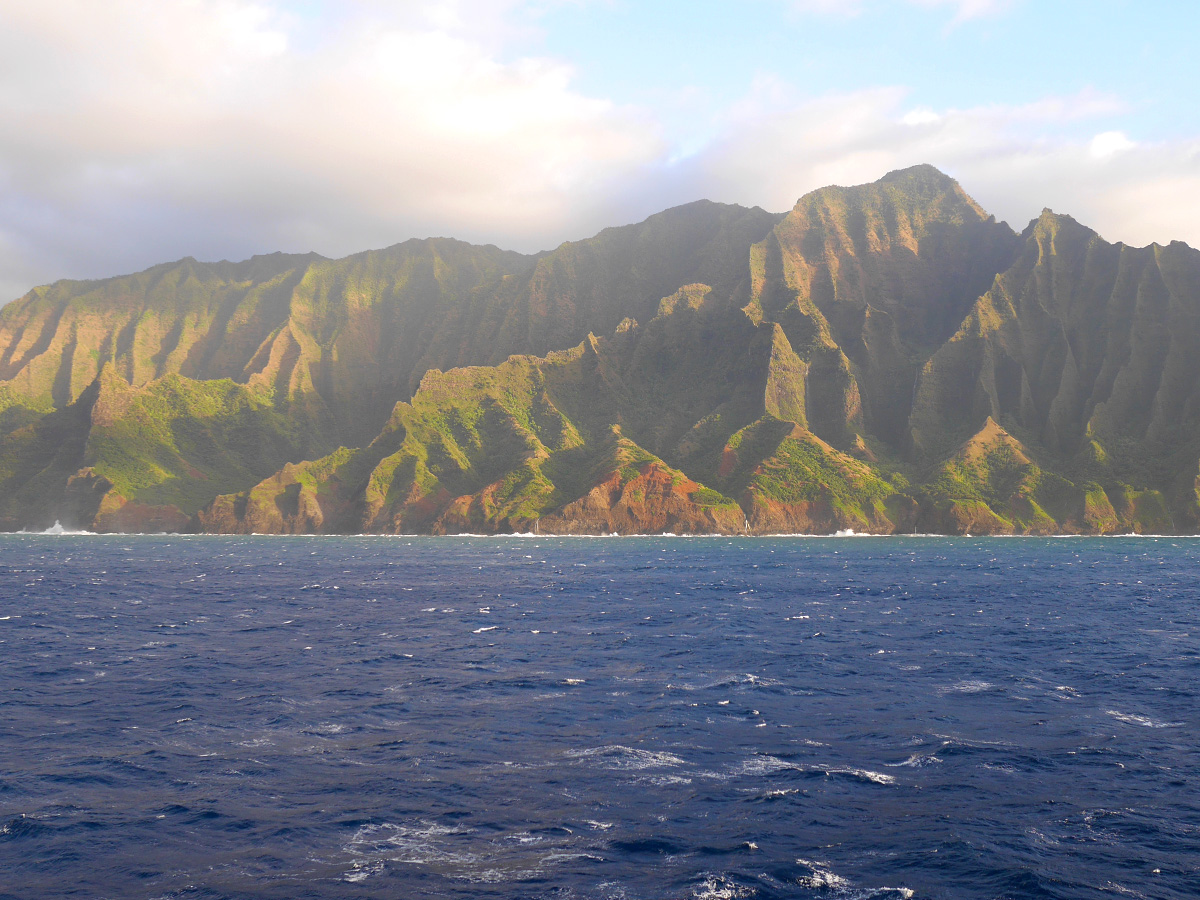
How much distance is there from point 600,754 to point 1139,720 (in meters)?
27.0

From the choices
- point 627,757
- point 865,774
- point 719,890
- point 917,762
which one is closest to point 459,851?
point 719,890

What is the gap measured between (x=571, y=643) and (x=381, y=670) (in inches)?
620

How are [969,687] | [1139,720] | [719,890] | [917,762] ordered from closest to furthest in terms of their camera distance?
[719,890]
[917,762]
[1139,720]
[969,687]

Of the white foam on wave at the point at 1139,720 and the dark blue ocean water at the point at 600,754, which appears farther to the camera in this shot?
the white foam on wave at the point at 1139,720

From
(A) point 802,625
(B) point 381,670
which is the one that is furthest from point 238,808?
(A) point 802,625

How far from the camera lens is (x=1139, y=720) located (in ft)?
136

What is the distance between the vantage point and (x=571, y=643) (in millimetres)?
64375

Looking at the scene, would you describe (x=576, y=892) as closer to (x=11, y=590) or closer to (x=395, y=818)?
(x=395, y=818)

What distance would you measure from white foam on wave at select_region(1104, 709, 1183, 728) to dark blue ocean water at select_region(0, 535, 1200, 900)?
0.92 feet

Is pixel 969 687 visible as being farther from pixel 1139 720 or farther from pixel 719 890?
pixel 719 890

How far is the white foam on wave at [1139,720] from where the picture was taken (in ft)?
133

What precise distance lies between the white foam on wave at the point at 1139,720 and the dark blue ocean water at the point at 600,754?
281mm

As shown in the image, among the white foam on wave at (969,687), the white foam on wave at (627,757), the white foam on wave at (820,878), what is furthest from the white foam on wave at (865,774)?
the white foam on wave at (969,687)

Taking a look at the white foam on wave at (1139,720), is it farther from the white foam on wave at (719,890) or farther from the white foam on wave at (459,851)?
the white foam on wave at (459,851)
